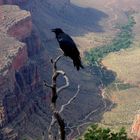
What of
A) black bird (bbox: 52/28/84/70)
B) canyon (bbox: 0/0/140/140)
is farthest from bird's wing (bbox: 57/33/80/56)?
canyon (bbox: 0/0/140/140)

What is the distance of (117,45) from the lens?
99000mm

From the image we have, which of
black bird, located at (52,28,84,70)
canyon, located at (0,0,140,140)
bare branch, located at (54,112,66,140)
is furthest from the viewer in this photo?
canyon, located at (0,0,140,140)

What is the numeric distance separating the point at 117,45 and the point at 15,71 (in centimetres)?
4580

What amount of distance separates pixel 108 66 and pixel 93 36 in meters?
17.6

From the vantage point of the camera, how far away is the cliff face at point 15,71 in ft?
165

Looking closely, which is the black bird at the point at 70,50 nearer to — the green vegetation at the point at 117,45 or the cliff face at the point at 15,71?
the cliff face at the point at 15,71

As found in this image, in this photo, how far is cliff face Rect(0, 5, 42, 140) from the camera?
165ft

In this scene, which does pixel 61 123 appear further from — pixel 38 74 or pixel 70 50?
pixel 38 74

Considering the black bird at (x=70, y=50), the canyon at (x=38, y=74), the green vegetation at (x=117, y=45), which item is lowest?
the green vegetation at (x=117, y=45)

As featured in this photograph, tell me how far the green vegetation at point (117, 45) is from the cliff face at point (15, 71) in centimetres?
2069

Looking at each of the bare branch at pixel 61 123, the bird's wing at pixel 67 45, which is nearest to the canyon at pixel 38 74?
the bare branch at pixel 61 123

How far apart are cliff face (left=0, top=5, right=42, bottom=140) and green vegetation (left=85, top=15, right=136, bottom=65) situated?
2069 cm

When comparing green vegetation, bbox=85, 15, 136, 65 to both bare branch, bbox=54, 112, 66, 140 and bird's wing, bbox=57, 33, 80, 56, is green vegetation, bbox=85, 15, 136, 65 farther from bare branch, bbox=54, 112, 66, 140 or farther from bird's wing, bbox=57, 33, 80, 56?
bare branch, bbox=54, 112, 66, 140

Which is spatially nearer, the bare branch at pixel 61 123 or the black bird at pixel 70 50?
the bare branch at pixel 61 123
